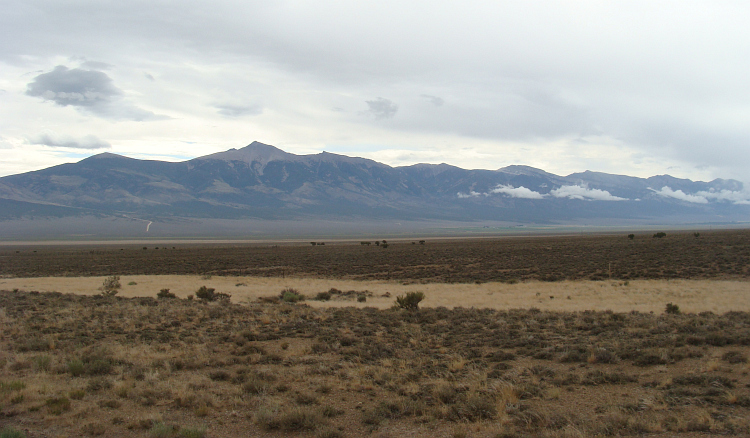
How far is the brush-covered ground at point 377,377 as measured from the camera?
22.2 feet

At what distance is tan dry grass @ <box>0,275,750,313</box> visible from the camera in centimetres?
2070

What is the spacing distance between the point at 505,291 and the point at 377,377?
18890 millimetres

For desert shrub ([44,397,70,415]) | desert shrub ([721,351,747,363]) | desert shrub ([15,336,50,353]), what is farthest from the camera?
desert shrub ([15,336,50,353])

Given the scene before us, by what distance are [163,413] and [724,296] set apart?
24073mm

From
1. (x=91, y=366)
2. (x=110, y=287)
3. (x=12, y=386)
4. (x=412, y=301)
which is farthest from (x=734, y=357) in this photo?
(x=110, y=287)

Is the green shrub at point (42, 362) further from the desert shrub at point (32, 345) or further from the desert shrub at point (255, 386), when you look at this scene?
the desert shrub at point (255, 386)

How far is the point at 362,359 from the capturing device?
34.3 ft

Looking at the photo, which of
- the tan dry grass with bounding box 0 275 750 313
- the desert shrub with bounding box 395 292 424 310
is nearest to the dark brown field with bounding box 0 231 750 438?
the desert shrub with bounding box 395 292 424 310

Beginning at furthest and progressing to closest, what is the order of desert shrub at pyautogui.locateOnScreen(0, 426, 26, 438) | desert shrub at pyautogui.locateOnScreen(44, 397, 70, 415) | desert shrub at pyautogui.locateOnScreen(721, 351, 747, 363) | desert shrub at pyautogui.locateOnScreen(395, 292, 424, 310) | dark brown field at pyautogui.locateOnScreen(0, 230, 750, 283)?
dark brown field at pyautogui.locateOnScreen(0, 230, 750, 283), desert shrub at pyautogui.locateOnScreen(395, 292, 424, 310), desert shrub at pyautogui.locateOnScreen(721, 351, 747, 363), desert shrub at pyautogui.locateOnScreen(44, 397, 70, 415), desert shrub at pyautogui.locateOnScreen(0, 426, 26, 438)

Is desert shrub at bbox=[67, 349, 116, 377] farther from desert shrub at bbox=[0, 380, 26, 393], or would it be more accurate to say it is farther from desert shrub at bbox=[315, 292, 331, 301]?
desert shrub at bbox=[315, 292, 331, 301]

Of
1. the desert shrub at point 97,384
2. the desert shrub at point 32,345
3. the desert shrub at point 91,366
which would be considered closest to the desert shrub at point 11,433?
the desert shrub at point 97,384

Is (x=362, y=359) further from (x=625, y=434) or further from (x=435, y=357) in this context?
(x=625, y=434)

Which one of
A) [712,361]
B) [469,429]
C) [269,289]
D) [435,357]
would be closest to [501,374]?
[435,357]

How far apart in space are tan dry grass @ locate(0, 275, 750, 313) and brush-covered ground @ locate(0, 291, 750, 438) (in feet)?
18.9
